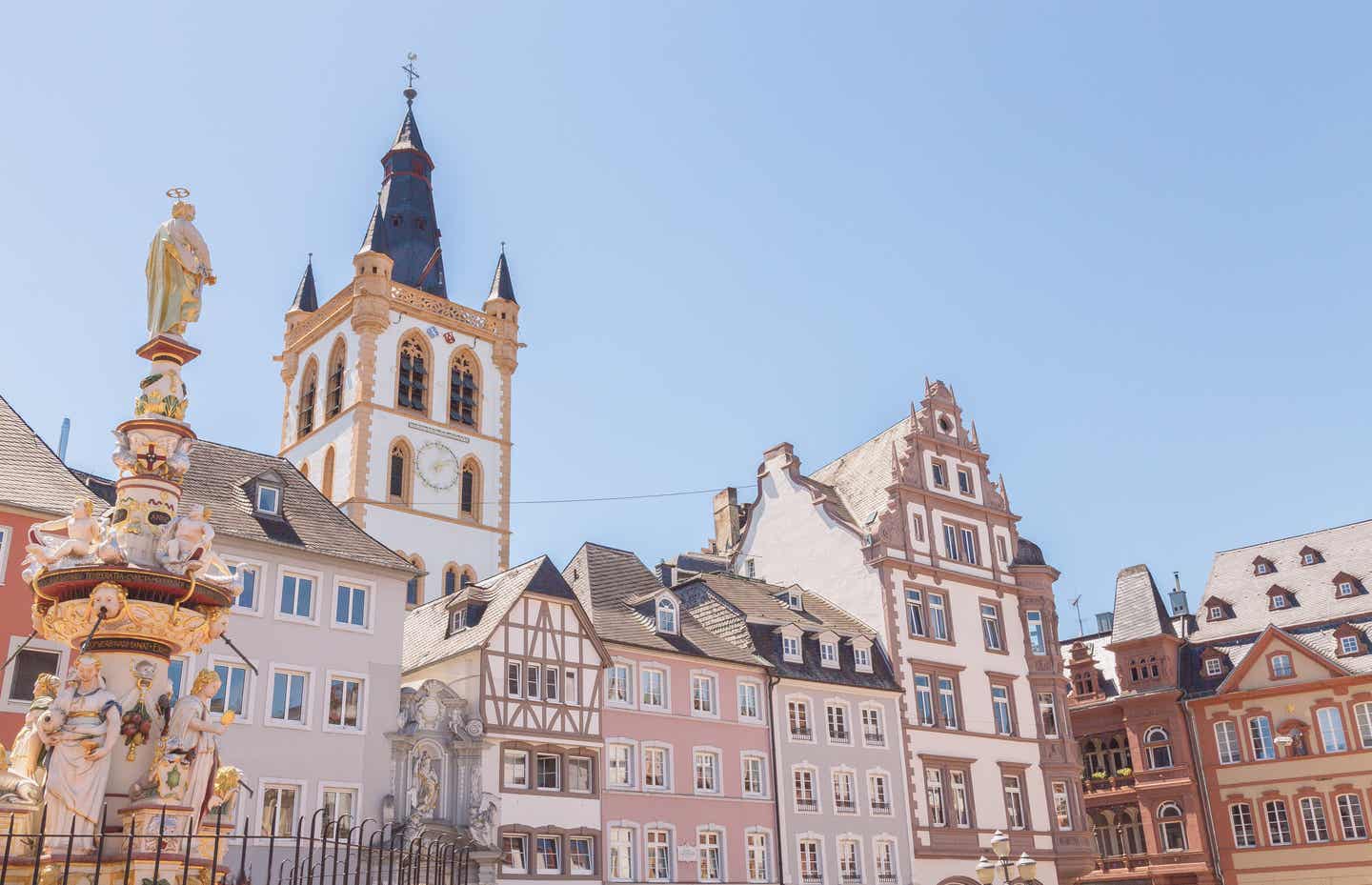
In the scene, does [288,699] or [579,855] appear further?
[579,855]

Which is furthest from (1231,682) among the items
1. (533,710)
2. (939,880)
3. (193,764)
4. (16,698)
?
(193,764)

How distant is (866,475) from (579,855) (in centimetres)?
2361

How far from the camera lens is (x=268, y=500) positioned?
1363 inches

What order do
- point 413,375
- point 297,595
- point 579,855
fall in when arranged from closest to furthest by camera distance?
point 297,595
point 579,855
point 413,375

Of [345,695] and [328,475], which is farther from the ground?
[328,475]

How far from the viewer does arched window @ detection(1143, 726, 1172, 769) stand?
184 ft

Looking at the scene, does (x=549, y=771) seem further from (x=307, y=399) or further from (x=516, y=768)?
(x=307, y=399)

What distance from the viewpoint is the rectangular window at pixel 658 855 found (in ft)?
124

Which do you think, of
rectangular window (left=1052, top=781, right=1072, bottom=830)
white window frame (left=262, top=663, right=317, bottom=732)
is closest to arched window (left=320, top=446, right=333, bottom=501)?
white window frame (left=262, top=663, right=317, bottom=732)

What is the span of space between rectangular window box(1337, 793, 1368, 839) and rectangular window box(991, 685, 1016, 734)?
14.0 meters

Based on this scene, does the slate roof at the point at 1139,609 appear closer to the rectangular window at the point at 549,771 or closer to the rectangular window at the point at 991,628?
the rectangular window at the point at 991,628

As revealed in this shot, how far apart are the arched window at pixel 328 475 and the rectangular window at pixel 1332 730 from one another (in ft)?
148

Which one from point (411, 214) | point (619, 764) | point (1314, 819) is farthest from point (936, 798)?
point (411, 214)

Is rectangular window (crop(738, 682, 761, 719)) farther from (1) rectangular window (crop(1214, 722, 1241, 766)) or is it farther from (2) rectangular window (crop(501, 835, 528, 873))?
(1) rectangular window (crop(1214, 722, 1241, 766))
